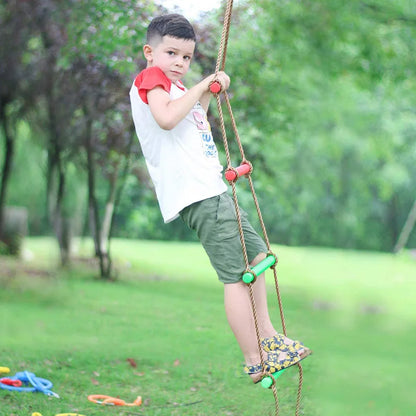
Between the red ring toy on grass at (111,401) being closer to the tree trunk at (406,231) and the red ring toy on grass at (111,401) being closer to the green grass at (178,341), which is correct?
the green grass at (178,341)

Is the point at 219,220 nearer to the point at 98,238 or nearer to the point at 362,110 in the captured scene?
the point at 98,238

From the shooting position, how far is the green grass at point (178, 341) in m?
3.21

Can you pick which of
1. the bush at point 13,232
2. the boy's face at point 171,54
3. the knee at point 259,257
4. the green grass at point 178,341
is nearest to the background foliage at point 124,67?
the bush at point 13,232

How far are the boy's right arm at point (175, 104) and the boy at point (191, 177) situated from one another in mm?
18

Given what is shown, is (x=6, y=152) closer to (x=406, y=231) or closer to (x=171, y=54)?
(x=171, y=54)

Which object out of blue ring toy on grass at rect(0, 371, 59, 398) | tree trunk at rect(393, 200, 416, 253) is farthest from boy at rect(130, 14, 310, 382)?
tree trunk at rect(393, 200, 416, 253)

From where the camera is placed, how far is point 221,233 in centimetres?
205

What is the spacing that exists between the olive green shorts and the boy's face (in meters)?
0.43

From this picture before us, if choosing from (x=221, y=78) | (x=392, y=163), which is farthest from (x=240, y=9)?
(x=392, y=163)

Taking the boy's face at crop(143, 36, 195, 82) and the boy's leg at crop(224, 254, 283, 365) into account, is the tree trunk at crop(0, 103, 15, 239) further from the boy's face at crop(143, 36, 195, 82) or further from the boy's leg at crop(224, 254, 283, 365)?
the boy's leg at crop(224, 254, 283, 365)

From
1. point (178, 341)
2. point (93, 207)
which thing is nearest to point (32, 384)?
point (178, 341)

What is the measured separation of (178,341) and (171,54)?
2.74 meters

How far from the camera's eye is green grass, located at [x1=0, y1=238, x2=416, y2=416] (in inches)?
126

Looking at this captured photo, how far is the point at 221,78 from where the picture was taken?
197 centimetres
